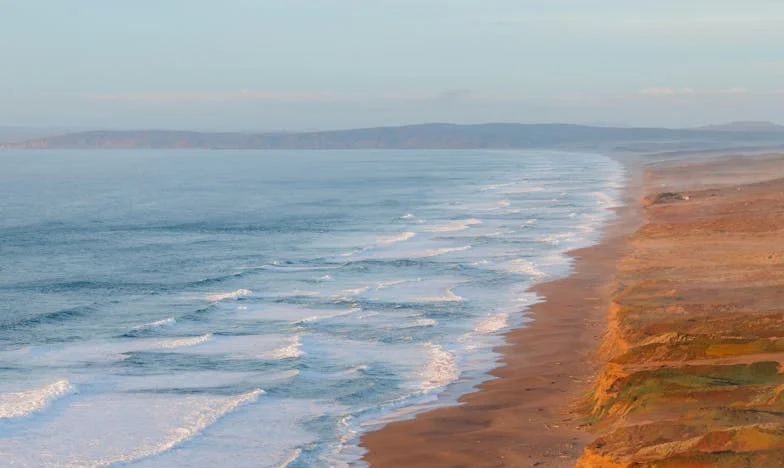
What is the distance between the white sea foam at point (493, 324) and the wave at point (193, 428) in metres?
8.53

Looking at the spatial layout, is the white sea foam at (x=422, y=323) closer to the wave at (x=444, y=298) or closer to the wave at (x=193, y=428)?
the wave at (x=444, y=298)

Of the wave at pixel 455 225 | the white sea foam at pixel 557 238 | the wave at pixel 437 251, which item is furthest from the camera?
the wave at pixel 455 225

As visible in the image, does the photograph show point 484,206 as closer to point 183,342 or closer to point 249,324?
point 249,324

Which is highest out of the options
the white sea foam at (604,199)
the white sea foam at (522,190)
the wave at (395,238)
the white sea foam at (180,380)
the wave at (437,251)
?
the white sea foam at (180,380)

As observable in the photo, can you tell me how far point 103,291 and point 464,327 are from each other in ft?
47.3

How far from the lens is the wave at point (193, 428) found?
65.1 ft

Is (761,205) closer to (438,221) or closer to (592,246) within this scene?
(592,246)

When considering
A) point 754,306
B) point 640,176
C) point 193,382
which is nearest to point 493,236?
point 754,306

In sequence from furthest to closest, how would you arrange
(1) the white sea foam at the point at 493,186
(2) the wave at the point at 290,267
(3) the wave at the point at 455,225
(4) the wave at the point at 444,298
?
(1) the white sea foam at the point at 493,186 → (3) the wave at the point at 455,225 → (2) the wave at the point at 290,267 → (4) the wave at the point at 444,298

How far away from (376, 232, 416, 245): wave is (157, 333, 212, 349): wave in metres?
25.3

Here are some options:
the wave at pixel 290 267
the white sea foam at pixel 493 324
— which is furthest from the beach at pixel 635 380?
the wave at pixel 290 267

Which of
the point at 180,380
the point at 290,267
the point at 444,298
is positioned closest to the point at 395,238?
the point at 290,267

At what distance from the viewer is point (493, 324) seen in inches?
1273

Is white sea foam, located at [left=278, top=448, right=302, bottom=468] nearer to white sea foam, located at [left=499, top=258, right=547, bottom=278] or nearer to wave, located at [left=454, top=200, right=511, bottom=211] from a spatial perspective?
white sea foam, located at [left=499, top=258, right=547, bottom=278]
